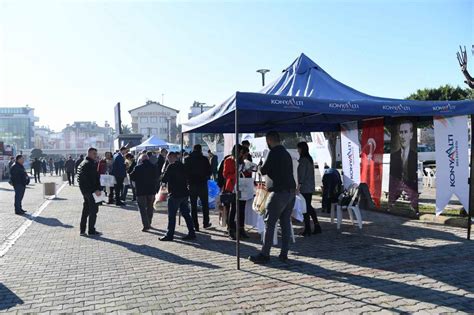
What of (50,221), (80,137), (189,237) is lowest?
(50,221)

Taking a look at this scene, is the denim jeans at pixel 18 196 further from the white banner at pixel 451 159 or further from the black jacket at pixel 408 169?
the white banner at pixel 451 159

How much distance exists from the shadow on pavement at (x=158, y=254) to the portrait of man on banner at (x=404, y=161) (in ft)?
19.9

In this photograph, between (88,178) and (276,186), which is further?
(88,178)

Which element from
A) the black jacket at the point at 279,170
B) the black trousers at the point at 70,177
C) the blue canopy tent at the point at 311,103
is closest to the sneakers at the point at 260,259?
the blue canopy tent at the point at 311,103

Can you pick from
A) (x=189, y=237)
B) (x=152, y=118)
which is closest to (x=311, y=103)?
(x=189, y=237)

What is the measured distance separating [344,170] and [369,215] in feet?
4.97

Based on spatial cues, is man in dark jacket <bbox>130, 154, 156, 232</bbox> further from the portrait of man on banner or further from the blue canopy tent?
the portrait of man on banner

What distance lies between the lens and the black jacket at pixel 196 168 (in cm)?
859

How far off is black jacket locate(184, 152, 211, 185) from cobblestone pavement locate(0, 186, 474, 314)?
1.20 m

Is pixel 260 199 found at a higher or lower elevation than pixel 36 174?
higher

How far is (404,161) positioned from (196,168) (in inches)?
208

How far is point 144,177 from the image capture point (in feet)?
29.0

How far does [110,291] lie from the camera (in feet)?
16.5

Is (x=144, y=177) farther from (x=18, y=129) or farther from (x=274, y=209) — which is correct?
(x=18, y=129)
